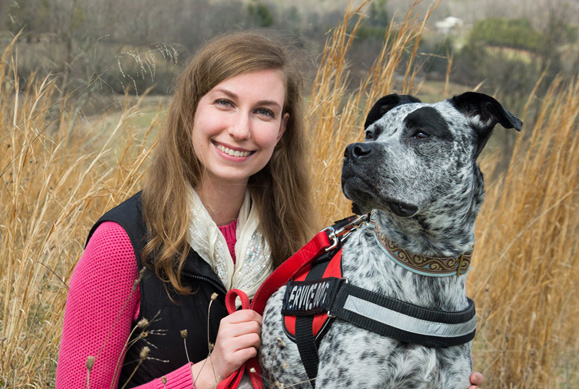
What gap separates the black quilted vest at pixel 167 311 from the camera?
231cm

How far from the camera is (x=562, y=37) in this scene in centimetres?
1222

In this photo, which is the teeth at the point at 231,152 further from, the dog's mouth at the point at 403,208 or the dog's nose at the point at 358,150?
the dog's mouth at the point at 403,208

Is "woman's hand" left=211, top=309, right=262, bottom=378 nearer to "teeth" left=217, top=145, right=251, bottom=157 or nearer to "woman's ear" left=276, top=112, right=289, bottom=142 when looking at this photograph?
"teeth" left=217, top=145, right=251, bottom=157

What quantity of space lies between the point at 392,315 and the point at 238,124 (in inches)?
38.1

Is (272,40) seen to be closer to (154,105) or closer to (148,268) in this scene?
(148,268)

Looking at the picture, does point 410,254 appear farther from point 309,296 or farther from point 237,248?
point 237,248

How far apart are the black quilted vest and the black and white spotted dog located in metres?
0.34

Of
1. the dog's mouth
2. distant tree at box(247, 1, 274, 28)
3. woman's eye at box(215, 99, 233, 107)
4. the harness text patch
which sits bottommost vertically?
distant tree at box(247, 1, 274, 28)

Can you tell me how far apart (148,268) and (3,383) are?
0.93m

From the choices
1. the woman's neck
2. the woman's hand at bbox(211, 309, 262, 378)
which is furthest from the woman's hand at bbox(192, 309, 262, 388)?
the woman's neck

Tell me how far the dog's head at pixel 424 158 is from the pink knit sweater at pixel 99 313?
0.90m

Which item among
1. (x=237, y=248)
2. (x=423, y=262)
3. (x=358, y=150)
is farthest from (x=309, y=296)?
(x=237, y=248)

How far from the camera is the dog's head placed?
198cm

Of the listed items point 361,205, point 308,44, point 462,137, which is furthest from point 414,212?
point 308,44
